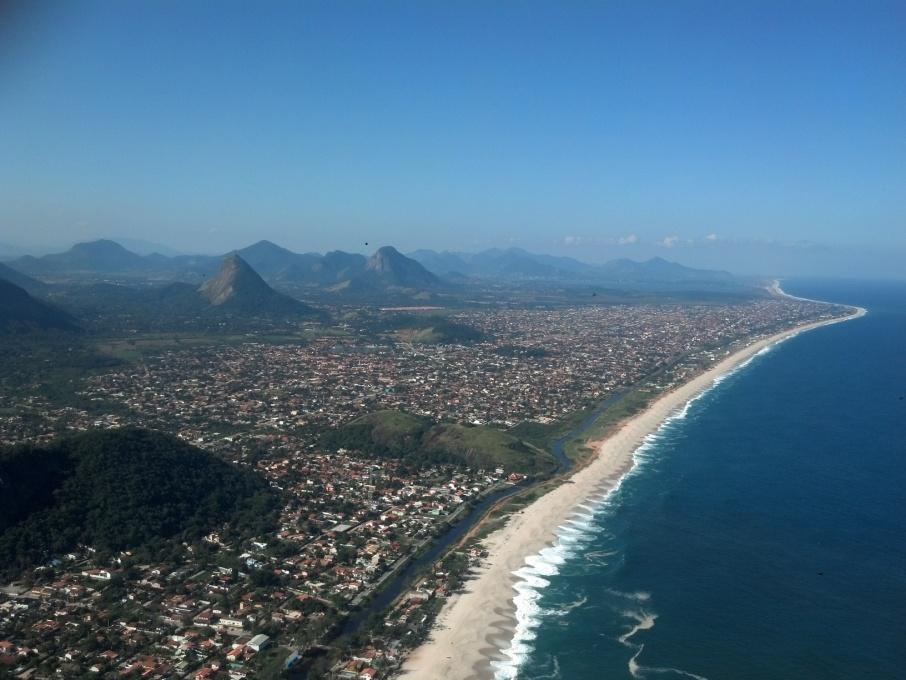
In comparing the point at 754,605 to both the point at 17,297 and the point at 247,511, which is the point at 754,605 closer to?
the point at 247,511

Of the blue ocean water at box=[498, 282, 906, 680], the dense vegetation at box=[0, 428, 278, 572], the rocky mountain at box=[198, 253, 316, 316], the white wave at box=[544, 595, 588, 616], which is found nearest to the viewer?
the blue ocean water at box=[498, 282, 906, 680]

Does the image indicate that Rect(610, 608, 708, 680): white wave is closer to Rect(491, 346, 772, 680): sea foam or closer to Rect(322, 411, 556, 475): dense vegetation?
Rect(491, 346, 772, 680): sea foam

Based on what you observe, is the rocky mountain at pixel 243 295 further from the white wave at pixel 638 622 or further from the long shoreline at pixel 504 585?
the white wave at pixel 638 622

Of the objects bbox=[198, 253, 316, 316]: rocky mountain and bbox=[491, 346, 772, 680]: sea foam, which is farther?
bbox=[198, 253, 316, 316]: rocky mountain

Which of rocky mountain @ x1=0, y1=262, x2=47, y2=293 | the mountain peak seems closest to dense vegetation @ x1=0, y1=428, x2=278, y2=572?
the mountain peak

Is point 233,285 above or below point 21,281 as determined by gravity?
above

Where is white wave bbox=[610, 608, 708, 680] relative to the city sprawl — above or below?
below

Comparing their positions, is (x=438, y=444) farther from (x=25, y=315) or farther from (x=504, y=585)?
(x=25, y=315)

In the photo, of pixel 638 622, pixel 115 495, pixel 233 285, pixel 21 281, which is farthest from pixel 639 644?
pixel 21 281
